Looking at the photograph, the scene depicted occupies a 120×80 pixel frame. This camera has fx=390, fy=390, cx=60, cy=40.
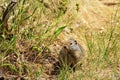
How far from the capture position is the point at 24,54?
168 inches

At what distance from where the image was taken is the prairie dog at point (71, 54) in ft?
13.3

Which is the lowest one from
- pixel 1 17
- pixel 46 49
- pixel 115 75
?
pixel 115 75

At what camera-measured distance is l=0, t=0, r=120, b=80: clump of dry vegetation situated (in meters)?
4.11

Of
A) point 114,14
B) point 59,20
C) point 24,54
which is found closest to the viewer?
point 24,54

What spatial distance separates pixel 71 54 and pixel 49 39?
0.48 metres

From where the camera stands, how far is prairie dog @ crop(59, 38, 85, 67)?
160 inches

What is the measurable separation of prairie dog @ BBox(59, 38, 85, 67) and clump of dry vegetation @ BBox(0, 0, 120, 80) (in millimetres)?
100

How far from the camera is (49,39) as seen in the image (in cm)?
446

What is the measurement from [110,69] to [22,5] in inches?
49.0

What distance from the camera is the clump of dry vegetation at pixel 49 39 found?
4109 mm

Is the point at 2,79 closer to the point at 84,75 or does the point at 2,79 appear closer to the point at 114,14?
the point at 84,75

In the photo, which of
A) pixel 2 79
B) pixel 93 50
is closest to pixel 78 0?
pixel 93 50

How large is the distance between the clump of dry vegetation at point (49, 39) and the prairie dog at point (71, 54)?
10cm

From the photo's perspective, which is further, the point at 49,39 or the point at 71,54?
the point at 49,39
